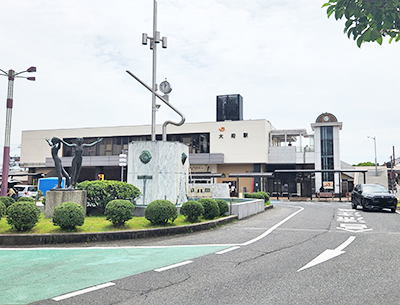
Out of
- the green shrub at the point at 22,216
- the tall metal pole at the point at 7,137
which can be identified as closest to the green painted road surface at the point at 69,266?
the green shrub at the point at 22,216

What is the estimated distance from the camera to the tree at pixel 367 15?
378 centimetres

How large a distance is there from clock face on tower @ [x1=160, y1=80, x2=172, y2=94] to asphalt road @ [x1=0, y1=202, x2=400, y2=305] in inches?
351

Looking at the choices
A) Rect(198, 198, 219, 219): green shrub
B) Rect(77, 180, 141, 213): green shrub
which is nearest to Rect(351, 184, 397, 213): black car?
Rect(198, 198, 219, 219): green shrub

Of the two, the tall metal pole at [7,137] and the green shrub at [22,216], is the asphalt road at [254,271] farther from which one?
the tall metal pole at [7,137]

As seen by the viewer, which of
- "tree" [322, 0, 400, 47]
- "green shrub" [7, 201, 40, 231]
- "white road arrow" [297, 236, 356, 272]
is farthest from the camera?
"green shrub" [7, 201, 40, 231]

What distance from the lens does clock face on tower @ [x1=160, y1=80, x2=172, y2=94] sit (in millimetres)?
17609

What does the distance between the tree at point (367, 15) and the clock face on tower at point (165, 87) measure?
554 inches

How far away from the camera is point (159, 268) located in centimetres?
678

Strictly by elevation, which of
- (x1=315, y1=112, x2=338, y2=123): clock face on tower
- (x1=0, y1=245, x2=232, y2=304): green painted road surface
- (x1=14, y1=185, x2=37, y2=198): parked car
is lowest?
(x1=0, y1=245, x2=232, y2=304): green painted road surface

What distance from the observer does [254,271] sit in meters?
6.51

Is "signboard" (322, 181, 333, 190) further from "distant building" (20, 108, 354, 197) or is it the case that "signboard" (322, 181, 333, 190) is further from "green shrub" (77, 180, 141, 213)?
"green shrub" (77, 180, 141, 213)

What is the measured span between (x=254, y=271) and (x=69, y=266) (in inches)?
142

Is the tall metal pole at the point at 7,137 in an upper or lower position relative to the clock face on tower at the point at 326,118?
lower

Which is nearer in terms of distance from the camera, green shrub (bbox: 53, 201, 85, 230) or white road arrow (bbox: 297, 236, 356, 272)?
white road arrow (bbox: 297, 236, 356, 272)
